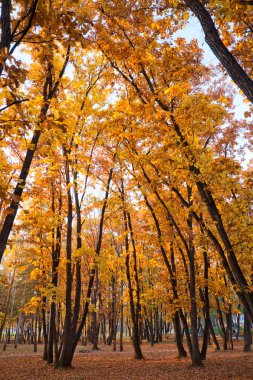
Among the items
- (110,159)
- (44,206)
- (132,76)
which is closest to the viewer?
(132,76)

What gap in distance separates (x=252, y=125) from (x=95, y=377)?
12.5m

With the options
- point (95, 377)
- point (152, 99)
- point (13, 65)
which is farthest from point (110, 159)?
point (13, 65)

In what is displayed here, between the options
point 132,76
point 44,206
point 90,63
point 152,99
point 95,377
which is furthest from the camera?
point 44,206

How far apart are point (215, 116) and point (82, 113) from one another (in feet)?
23.6

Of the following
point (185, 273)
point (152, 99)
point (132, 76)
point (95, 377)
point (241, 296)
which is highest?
point (132, 76)

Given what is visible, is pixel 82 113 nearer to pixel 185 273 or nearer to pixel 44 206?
pixel 44 206

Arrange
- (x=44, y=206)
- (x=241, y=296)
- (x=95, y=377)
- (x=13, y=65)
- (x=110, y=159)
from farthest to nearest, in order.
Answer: (x=110, y=159)
(x=44, y=206)
(x=95, y=377)
(x=241, y=296)
(x=13, y=65)

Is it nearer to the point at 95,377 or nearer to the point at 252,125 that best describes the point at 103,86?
the point at 252,125

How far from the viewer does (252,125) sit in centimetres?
1409

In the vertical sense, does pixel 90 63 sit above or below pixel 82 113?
above

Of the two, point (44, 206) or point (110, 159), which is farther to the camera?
point (110, 159)

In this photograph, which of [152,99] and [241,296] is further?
[152,99]

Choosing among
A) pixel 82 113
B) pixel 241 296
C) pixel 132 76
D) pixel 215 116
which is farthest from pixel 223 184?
pixel 82 113

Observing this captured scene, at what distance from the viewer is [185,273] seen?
1559cm
